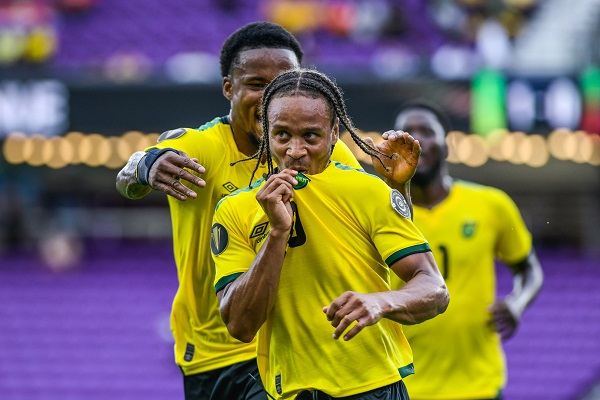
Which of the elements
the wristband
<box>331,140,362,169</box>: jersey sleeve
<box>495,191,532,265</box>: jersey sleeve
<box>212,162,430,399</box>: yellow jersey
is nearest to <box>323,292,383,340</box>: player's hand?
<box>212,162,430,399</box>: yellow jersey

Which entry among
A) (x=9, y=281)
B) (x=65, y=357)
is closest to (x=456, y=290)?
(x=65, y=357)

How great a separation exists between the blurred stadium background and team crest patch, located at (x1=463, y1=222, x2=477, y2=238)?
323 inches

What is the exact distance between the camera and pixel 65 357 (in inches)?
690

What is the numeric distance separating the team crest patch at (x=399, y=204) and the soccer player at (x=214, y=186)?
80 cm

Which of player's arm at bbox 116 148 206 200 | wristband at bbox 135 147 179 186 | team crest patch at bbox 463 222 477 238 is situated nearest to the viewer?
player's arm at bbox 116 148 206 200

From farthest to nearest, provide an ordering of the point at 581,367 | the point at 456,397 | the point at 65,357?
the point at 65,357 < the point at 581,367 < the point at 456,397

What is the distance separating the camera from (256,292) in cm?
332

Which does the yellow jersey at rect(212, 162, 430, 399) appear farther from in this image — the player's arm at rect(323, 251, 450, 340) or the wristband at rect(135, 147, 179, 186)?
the wristband at rect(135, 147, 179, 186)

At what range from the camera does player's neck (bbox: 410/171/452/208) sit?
21.2ft

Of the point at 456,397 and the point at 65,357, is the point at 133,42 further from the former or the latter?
the point at 456,397

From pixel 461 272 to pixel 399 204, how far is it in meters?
2.99

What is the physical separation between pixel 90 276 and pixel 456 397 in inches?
570

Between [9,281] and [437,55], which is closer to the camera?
[437,55]

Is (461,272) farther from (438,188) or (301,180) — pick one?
(301,180)
